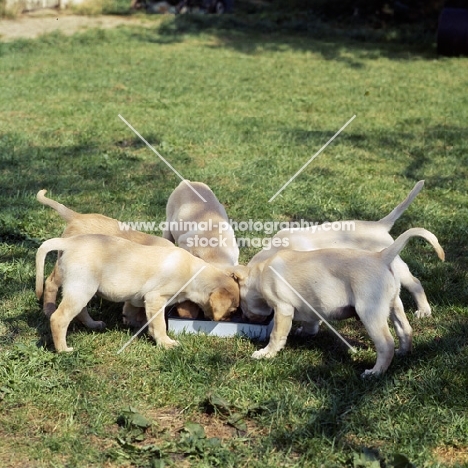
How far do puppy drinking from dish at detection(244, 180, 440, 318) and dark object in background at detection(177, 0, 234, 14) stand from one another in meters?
18.3

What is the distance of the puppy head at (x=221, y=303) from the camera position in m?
4.37

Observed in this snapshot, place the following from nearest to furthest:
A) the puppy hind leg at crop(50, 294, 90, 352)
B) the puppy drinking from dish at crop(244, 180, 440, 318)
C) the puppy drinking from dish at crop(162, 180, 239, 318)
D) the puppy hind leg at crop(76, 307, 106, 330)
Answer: the puppy hind leg at crop(50, 294, 90, 352) → the puppy hind leg at crop(76, 307, 106, 330) → the puppy drinking from dish at crop(244, 180, 440, 318) → the puppy drinking from dish at crop(162, 180, 239, 318)

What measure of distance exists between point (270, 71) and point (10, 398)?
11.6m

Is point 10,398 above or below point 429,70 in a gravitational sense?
above

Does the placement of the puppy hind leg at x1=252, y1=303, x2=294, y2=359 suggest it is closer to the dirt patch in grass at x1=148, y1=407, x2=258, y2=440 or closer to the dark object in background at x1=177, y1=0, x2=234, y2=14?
the dirt patch in grass at x1=148, y1=407, x2=258, y2=440

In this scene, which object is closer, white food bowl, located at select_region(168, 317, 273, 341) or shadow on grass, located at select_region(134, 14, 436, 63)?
white food bowl, located at select_region(168, 317, 273, 341)

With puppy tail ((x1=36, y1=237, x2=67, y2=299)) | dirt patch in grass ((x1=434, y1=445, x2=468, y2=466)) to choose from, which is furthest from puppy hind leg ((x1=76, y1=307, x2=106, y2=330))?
dirt patch in grass ((x1=434, y1=445, x2=468, y2=466))

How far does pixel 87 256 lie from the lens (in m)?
4.13

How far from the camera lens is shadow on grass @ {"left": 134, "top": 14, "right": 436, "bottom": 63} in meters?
16.9

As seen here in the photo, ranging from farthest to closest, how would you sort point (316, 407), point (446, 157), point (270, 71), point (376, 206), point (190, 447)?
point (270, 71) < point (446, 157) < point (376, 206) < point (316, 407) < point (190, 447)

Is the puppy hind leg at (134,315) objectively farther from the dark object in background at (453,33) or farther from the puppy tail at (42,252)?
the dark object in background at (453,33)

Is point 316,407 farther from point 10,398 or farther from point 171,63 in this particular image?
point 171,63

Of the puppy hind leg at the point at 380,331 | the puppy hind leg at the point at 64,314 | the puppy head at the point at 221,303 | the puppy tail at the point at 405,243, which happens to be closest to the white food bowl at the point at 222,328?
the puppy head at the point at 221,303

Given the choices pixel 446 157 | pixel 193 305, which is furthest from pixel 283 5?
pixel 193 305
